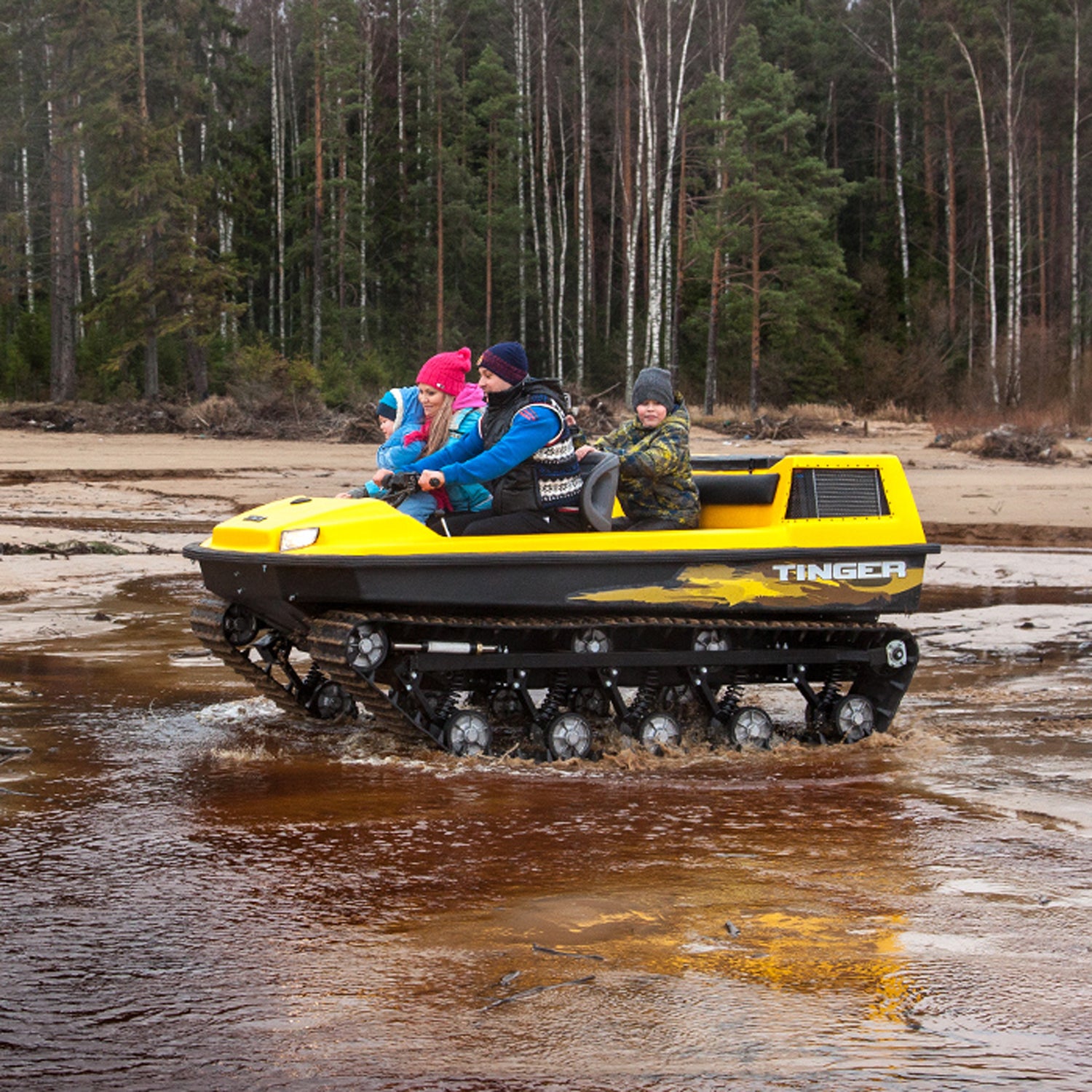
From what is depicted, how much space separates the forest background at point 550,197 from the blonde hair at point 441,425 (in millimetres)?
23939

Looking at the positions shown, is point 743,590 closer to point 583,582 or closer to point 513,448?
point 583,582

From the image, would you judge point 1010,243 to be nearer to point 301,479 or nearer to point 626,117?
point 626,117

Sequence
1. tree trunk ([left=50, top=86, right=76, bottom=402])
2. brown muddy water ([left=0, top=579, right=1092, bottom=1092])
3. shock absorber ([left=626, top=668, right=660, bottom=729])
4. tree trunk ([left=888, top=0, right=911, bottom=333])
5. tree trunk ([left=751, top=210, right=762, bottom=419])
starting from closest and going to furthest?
brown muddy water ([left=0, top=579, right=1092, bottom=1092]) < shock absorber ([left=626, top=668, right=660, bottom=729]) < tree trunk ([left=50, top=86, right=76, bottom=402]) < tree trunk ([left=751, top=210, right=762, bottom=419]) < tree trunk ([left=888, top=0, right=911, bottom=333])

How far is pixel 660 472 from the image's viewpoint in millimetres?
6984

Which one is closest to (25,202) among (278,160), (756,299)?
(278,160)

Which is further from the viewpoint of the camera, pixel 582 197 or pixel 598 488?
pixel 582 197

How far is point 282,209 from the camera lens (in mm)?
43125

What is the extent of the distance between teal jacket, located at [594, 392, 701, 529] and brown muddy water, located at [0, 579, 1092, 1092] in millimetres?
1197

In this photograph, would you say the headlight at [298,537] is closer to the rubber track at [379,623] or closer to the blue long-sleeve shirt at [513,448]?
the rubber track at [379,623]

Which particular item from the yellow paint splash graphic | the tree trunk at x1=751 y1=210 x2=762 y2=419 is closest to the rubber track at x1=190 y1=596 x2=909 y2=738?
the yellow paint splash graphic

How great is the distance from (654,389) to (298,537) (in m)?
1.98

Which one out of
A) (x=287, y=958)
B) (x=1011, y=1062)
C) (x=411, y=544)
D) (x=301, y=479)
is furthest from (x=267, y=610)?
(x=301, y=479)

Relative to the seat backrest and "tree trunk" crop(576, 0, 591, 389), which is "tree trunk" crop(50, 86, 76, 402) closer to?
"tree trunk" crop(576, 0, 591, 389)

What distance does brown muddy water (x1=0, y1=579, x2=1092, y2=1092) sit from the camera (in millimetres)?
3266
